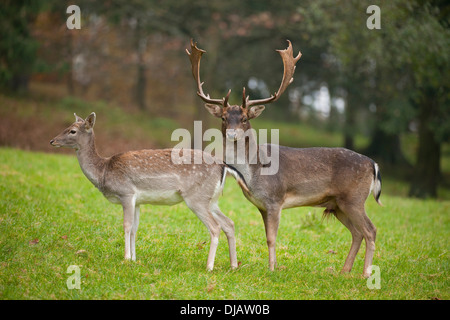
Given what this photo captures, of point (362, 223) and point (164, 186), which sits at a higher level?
point (164, 186)

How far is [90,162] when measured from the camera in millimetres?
6824

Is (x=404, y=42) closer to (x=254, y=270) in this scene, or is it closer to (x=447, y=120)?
(x=447, y=120)

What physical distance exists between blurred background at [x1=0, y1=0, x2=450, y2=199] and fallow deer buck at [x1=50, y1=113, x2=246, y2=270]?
314 inches

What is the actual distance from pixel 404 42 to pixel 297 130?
539 inches

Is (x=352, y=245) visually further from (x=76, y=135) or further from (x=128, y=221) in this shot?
(x=76, y=135)

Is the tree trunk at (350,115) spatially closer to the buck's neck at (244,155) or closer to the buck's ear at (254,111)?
the buck's ear at (254,111)

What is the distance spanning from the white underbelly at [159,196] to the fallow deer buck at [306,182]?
2.66ft

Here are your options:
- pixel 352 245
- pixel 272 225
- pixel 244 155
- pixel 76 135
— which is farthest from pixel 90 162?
pixel 352 245

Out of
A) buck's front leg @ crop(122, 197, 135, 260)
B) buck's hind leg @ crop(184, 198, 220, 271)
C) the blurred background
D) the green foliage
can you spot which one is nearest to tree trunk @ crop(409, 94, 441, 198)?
the blurred background

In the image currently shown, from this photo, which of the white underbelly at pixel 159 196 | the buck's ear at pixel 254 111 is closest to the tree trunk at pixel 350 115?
the buck's ear at pixel 254 111

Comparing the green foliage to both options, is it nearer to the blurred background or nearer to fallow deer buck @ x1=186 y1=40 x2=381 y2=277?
the blurred background

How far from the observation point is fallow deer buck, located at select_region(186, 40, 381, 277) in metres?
6.51

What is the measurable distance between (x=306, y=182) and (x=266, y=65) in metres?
13.3
